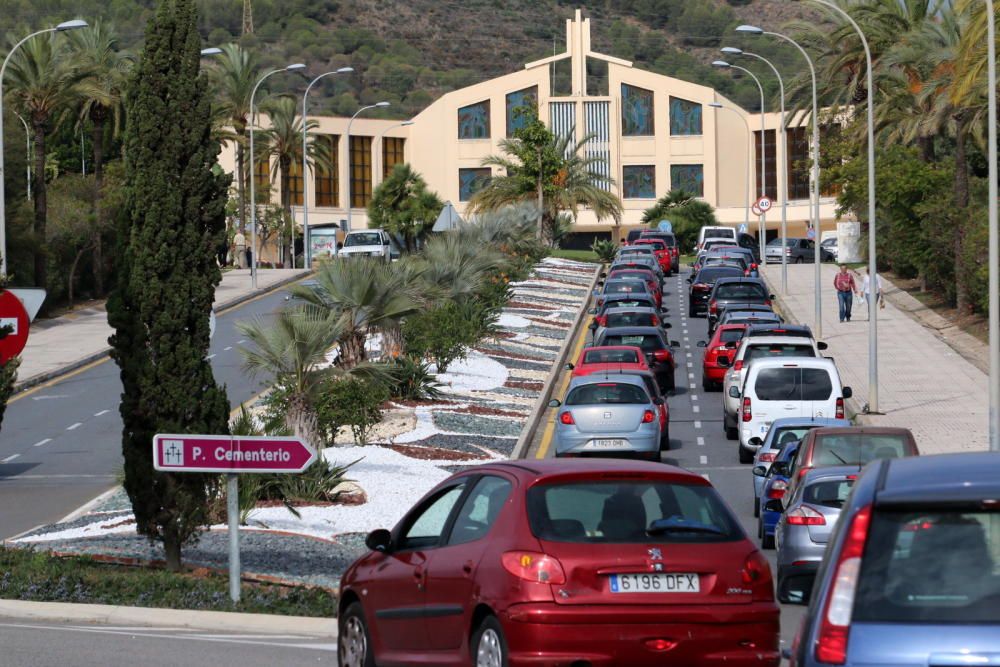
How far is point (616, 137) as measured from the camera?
102562mm

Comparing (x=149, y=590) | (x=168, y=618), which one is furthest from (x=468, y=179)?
(x=168, y=618)

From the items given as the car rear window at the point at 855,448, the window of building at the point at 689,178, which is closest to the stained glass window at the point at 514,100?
the window of building at the point at 689,178

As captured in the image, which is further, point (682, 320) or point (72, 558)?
point (682, 320)

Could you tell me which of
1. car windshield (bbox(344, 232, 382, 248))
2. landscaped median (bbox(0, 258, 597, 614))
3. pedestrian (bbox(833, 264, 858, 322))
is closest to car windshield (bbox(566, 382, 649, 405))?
landscaped median (bbox(0, 258, 597, 614))

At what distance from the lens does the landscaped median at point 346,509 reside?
15.5 metres

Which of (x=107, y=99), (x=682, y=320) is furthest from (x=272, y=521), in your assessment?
(x=107, y=99)

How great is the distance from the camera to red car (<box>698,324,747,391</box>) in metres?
34.6

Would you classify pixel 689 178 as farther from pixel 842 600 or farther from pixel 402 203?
pixel 842 600

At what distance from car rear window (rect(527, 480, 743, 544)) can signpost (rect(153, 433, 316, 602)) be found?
543 cm

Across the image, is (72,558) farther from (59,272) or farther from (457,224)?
(59,272)

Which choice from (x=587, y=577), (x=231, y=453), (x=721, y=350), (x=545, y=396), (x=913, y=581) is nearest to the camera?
(x=913, y=581)

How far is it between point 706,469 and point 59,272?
37749mm

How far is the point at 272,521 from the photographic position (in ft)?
63.9

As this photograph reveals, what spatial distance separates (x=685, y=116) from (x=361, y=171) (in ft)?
73.3
